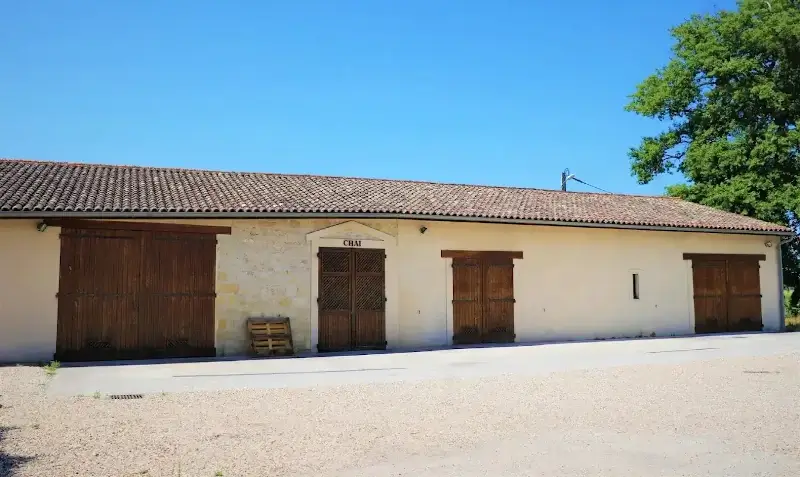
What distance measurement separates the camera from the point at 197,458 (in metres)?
5.26

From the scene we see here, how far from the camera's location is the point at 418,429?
6.37 meters

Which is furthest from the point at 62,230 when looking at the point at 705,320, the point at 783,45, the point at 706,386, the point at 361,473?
the point at 783,45

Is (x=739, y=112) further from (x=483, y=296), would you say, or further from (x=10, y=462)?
(x=10, y=462)

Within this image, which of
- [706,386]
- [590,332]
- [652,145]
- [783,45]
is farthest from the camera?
[652,145]

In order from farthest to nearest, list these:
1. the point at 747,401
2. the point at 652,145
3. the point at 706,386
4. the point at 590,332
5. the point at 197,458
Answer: the point at 652,145, the point at 590,332, the point at 706,386, the point at 747,401, the point at 197,458

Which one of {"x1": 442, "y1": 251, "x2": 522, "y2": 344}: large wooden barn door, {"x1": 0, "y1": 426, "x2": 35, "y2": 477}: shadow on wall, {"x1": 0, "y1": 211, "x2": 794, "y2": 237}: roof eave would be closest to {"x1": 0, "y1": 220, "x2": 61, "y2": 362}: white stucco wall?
{"x1": 0, "y1": 211, "x2": 794, "y2": 237}: roof eave

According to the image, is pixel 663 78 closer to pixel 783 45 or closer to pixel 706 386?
pixel 783 45

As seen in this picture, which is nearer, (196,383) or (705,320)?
(196,383)

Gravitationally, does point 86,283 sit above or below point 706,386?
above

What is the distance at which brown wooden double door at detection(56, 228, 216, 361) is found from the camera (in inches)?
484

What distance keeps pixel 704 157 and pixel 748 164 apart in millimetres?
1717

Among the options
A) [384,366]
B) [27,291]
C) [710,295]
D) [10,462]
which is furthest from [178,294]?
[710,295]

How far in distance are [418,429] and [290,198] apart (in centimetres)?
921

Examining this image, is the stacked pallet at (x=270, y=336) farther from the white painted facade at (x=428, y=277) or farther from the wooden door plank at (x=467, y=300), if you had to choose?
the wooden door plank at (x=467, y=300)
